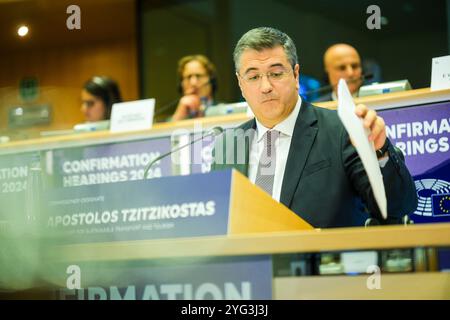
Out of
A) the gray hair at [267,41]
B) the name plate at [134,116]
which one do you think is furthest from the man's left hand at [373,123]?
the name plate at [134,116]

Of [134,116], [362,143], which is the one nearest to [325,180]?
[362,143]

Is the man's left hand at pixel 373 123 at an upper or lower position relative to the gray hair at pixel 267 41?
lower

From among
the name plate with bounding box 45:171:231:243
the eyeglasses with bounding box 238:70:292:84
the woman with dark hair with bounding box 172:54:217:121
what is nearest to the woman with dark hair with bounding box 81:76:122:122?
the woman with dark hair with bounding box 172:54:217:121

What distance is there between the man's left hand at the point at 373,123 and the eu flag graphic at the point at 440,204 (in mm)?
961

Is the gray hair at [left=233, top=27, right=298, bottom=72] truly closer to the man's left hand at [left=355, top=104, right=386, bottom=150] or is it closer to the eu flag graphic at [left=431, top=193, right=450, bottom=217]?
the man's left hand at [left=355, top=104, right=386, bottom=150]

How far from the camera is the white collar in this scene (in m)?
2.07

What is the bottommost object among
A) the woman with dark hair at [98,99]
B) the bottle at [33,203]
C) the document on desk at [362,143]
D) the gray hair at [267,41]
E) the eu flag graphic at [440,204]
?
the eu flag graphic at [440,204]

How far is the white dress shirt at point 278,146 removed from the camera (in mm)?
1991

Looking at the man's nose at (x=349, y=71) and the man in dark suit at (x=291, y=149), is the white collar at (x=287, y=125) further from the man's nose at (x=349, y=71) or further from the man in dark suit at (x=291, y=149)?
the man's nose at (x=349, y=71)

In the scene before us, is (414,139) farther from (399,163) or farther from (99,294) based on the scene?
(99,294)

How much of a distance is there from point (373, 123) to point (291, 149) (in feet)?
1.70

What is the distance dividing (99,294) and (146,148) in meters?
1.75

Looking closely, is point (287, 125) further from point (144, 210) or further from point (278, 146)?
point (144, 210)

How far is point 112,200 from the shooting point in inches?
55.6
